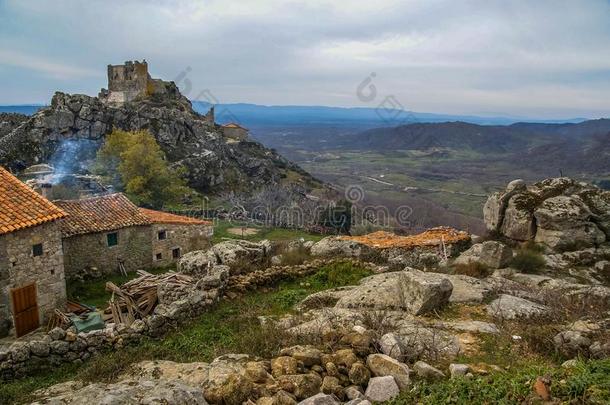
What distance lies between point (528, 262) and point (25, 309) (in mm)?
19421

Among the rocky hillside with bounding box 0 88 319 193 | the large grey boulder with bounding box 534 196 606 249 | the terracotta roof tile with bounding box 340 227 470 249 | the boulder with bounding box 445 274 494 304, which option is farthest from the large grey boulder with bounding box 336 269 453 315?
the rocky hillside with bounding box 0 88 319 193

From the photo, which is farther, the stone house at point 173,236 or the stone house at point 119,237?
the stone house at point 173,236

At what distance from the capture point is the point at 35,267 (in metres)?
17.0

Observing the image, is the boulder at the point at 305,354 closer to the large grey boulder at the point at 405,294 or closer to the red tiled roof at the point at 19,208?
the large grey boulder at the point at 405,294

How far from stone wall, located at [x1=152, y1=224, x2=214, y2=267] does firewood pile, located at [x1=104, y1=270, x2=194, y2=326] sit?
9.45 metres

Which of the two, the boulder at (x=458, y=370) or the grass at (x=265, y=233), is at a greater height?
the boulder at (x=458, y=370)

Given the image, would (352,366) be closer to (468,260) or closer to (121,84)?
(468,260)

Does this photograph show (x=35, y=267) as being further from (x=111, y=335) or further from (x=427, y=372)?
(x=427, y=372)

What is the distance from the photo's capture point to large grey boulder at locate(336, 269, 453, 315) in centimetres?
1124

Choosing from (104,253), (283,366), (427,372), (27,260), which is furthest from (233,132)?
(427,372)

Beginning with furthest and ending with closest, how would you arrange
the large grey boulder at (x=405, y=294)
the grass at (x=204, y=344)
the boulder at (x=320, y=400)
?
the large grey boulder at (x=405, y=294) → the grass at (x=204, y=344) → the boulder at (x=320, y=400)

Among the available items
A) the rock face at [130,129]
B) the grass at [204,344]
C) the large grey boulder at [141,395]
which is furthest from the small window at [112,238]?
the rock face at [130,129]

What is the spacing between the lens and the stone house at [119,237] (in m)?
23.8

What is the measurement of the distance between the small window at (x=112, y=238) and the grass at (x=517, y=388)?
865 inches
